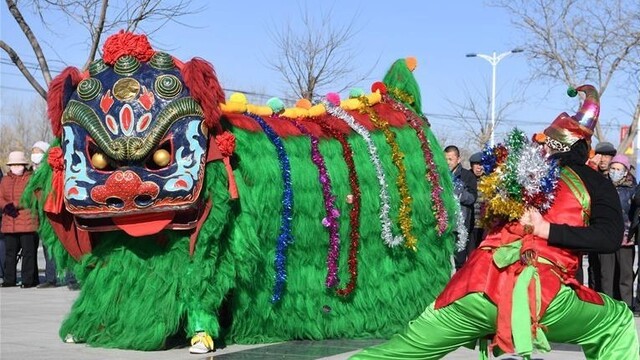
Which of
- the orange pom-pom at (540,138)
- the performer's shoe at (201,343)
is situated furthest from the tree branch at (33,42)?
the orange pom-pom at (540,138)

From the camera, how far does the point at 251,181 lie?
8.20 m

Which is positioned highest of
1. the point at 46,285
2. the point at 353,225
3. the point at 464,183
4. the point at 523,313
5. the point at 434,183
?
the point at 434,183

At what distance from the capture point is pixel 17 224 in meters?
13.9

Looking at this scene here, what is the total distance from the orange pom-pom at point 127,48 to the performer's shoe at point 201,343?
6.98 ft

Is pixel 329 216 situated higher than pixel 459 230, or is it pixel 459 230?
pixel 329 216

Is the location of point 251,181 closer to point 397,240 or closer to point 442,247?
point 397,240

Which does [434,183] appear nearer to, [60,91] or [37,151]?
[60,91]

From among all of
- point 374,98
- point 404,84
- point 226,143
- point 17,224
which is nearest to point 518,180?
point 226,143

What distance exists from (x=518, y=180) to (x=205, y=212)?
3165 millimetres

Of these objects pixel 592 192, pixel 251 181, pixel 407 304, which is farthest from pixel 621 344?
pixel 407 304

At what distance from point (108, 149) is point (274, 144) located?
4.72 ft

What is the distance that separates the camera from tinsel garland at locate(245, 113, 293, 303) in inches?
330

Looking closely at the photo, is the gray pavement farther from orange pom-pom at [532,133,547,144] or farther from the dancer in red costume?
orange pom-pom at [532,133,547,144]

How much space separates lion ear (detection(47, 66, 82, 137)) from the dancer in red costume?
12.0ft
